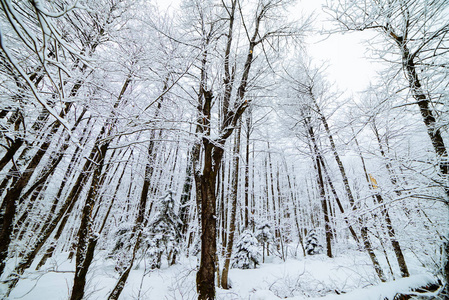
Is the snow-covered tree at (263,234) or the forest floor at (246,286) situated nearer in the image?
the forest floor at (246,286)

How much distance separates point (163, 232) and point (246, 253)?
450cm

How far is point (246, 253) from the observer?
9328 millimetres

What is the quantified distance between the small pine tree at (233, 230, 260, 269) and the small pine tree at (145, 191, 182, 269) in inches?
130

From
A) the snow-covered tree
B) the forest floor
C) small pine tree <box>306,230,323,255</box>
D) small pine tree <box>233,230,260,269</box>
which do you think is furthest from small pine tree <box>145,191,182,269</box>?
small pine tree <box>306,230,323,255</box>

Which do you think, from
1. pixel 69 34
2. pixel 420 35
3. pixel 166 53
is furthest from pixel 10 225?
pixel 420 35

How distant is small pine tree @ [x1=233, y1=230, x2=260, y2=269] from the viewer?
914cm

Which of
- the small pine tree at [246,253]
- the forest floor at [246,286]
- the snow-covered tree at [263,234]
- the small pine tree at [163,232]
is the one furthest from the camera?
the snow-covered tree at [263,234]

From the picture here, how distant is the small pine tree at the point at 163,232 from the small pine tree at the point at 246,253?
3292mm

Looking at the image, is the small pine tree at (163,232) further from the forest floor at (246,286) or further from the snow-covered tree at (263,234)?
the snow-covered tree at (263,234)

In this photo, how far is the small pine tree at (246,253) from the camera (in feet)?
30.0

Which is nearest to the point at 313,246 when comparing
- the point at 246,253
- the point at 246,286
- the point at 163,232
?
the point at 246,253

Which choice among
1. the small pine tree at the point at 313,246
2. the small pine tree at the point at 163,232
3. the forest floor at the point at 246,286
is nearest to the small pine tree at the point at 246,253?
the forest floor at the point at 246,286

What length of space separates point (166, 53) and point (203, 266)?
3.58 metres

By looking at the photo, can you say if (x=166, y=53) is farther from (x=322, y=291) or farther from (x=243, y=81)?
(x=322, y=291)
